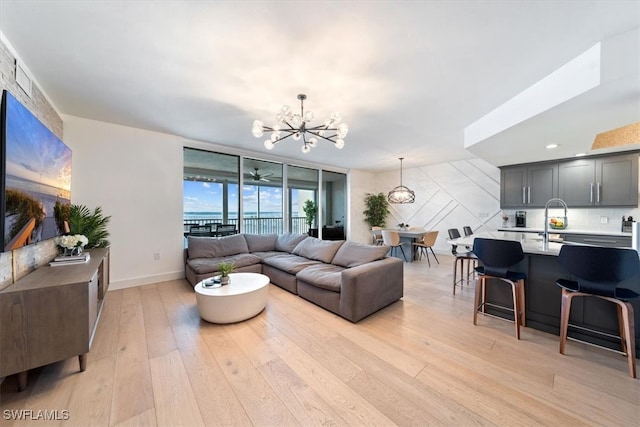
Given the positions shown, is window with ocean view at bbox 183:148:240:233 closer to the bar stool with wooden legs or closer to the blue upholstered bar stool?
the bar stool with wooden legs

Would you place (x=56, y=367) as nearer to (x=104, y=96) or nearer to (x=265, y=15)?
(x=104, y=96)

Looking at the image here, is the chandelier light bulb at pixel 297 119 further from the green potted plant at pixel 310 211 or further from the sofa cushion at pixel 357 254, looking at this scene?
the green potted plant at pixel 310 211

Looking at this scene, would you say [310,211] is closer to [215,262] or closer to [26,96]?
[215,262]

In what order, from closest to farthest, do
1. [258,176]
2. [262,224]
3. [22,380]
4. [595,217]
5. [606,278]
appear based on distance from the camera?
[22,380]
[606,278]
[595,217]
[258,176]
[262,224]

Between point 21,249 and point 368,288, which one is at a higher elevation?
point 21,249

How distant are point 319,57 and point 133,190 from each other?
3.71 metres

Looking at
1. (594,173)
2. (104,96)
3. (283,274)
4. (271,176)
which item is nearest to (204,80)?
(104,96)

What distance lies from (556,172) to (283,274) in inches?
225

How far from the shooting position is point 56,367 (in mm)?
1846

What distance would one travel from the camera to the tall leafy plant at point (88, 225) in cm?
289

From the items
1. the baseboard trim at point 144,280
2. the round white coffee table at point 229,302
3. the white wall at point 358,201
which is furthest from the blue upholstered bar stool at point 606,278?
the white wall at point 358,201

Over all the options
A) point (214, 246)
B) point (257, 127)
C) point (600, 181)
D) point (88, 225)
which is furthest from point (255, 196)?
point (600, 181)

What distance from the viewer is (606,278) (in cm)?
183

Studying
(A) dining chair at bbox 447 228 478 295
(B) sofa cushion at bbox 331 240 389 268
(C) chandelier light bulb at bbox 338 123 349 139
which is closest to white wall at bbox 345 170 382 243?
(A) dining chair at bbox 447 228 478 295
